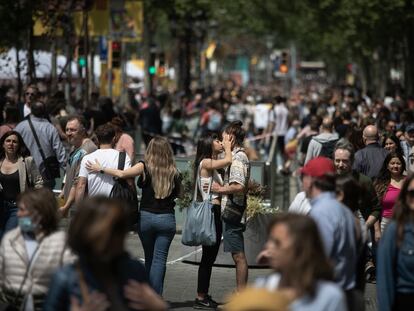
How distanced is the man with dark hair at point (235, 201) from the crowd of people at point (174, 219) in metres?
0.01

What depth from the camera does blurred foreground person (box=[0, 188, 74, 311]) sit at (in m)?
7.21

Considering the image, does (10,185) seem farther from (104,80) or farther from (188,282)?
(104,80)

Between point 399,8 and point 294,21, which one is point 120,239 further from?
point 294,21

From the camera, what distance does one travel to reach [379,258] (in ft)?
26.5

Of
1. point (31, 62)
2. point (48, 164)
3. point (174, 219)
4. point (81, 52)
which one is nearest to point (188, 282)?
point (48, 164)

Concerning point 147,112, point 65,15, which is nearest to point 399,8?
point 147,112

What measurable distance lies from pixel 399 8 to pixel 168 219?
30.1 metres

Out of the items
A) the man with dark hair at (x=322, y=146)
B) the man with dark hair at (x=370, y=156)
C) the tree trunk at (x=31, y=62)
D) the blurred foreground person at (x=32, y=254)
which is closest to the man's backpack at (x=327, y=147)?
the man with dark hair at (x=322, y=146)

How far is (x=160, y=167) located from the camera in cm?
1173

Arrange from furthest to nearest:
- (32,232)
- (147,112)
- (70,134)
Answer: (147,112)
(70,134)
(32,232)

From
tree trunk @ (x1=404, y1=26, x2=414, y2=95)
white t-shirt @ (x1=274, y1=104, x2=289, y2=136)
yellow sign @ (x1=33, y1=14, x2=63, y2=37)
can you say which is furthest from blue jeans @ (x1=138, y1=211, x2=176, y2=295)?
tree trunk @ (x1=404, y1=26, x2=414, y2=95)

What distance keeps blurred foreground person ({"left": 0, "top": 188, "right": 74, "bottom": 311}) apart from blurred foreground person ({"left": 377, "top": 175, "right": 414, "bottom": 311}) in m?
1.97

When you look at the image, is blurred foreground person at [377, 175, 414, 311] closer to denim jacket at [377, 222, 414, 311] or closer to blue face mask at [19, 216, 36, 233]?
denim jacket at [377, 222, 414, 311]

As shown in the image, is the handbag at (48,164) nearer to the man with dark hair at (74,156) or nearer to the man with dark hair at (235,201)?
the man with dark hair at (74,156)
